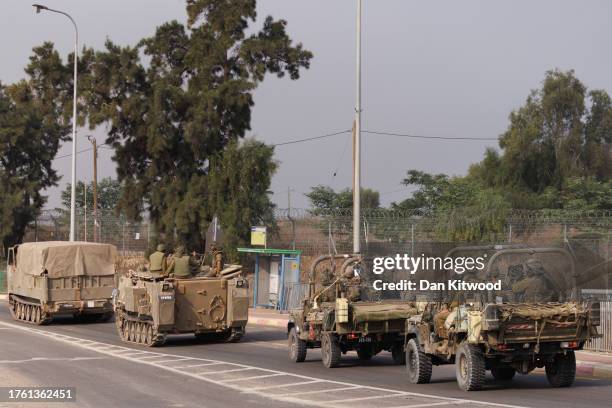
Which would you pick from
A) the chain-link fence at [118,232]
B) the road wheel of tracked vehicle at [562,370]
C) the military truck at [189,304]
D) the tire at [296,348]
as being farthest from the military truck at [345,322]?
the chain-link fence at [118,232]

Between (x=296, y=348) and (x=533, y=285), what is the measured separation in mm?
6523

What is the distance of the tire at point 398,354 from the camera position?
19.0 meters

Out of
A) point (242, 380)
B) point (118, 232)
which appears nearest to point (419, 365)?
point (242, 380)

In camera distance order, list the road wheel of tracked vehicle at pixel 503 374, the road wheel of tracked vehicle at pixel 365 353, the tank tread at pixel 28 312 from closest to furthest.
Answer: the road wheel of tracked vehicle at pixel 503 374 < the road wheel of tracked vehicle at pixel 365 353 < the tank tread at pixel 28 312

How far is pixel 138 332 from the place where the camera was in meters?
25.0

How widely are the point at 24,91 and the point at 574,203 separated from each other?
3061 cm

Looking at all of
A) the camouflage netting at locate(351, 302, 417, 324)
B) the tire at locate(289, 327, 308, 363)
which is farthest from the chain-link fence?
the camouflage netting at locate(351, 302, 417, 324)

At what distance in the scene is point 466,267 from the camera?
750 inches

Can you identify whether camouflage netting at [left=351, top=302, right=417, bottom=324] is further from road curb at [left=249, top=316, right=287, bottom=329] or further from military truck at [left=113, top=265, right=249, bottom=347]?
road curb at [left=249, top=316, right=287, bottom=329]

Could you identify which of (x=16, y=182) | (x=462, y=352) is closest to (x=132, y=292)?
(x=462, y=352)

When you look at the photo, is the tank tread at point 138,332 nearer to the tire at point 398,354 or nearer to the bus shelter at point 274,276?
the tire at point 398,354

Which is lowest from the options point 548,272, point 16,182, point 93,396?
point 93,396

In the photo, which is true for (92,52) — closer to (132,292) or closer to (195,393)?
(132,292)

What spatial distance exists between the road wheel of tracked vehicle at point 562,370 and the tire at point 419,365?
1861 mm
